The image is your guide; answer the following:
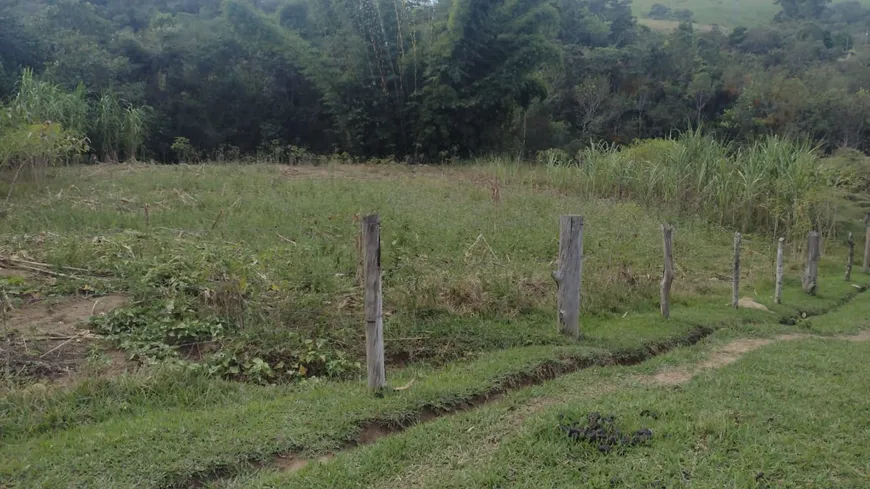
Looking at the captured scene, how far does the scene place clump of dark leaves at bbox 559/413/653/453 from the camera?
10.9ft

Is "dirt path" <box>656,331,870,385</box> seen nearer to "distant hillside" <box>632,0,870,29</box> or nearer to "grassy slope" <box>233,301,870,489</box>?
"grassy slope" <box>233,301,870,489</box>

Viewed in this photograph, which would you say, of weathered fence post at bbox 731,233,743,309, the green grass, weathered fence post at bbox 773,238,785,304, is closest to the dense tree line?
the green grass

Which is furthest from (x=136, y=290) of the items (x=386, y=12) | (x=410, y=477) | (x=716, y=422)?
(x=386, y=12)

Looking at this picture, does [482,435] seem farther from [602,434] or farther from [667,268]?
[667,268]

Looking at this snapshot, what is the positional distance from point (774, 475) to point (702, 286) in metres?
5.48

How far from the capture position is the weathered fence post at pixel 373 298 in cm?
402

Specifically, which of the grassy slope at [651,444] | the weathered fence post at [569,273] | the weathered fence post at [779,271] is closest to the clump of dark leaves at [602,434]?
the grassy slope at [651,444]

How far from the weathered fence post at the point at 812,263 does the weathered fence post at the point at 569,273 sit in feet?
16.3

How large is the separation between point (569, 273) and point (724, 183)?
8759mm

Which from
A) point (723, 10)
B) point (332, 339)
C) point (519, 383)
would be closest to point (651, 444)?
point (519, 383)

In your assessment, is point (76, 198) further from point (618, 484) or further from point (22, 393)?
point (618, 484)

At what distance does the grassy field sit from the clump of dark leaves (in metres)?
0.07

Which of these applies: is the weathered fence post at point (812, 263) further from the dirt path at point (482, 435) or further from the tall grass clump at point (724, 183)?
the dirt path at point (482, 435)

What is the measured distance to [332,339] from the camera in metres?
5.04
